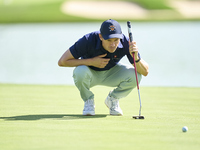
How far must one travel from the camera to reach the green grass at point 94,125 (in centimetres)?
226

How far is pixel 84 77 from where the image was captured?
135 inches

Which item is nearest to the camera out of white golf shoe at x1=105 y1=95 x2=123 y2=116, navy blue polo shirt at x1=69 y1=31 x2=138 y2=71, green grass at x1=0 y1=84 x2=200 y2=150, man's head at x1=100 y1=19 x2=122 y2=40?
green grass at x1=0 y1=84 x2=200 y2=150

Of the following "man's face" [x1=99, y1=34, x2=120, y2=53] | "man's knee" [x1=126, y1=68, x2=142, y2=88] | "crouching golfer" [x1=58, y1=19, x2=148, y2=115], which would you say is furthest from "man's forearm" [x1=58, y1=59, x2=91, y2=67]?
"man's knee" [x1=126, y1=68, x2=142, y2=88]

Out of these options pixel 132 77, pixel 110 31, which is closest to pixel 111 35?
pixel 110 31

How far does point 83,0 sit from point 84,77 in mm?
15588

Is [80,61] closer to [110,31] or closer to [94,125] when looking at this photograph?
[110,31]

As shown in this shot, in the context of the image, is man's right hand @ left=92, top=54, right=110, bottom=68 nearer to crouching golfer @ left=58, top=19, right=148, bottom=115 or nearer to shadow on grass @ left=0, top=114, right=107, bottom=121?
crouching golfer @ left=58, top=19, right=148, bottom=115

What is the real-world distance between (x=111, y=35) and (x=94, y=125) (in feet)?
2.28

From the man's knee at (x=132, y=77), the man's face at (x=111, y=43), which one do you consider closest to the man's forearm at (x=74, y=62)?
the man's face at (x=111, y=43)

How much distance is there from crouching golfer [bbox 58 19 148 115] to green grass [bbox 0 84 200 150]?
18 cm

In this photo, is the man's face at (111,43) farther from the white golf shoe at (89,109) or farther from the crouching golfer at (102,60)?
the white golf shoe at (89,109)

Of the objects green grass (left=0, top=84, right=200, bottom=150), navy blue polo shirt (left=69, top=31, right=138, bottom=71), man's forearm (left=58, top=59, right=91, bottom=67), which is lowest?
green grass (left=0, top=84, right=200, bottom=150)

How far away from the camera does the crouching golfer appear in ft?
10.6

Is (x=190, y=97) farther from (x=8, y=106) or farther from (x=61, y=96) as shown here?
(x=8, y=106)
